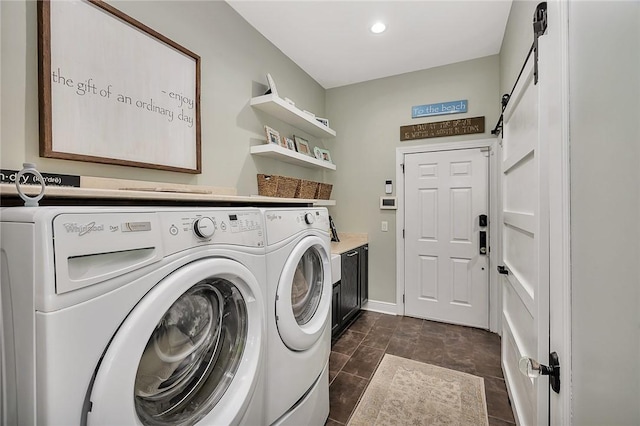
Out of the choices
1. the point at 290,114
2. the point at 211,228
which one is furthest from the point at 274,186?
the point at 211,228

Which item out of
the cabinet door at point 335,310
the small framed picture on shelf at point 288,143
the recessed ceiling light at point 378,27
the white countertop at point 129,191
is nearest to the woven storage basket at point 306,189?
the small framed picture on shelf at point 288,143

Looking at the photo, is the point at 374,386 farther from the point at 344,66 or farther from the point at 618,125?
the point at 344,66

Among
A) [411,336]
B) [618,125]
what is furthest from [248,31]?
[411,336]

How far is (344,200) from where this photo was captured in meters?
3.45

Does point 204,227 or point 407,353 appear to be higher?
point 204,227

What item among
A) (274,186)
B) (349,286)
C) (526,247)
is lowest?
(349,286)

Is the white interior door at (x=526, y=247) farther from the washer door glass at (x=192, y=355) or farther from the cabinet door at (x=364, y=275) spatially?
the cabinet door at (x=364, y=275)

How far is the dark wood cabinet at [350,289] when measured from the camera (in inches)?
98.8

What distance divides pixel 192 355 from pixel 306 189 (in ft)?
6.14

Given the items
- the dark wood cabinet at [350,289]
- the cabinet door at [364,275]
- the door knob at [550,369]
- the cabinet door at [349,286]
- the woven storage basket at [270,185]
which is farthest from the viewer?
the cabinet door at [364,275]

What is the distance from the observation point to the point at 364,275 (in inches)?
128

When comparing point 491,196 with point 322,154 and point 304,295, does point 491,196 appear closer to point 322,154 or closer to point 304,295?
point 322,154

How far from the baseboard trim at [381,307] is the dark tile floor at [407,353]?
76 millimetres

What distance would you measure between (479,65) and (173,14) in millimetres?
2831
